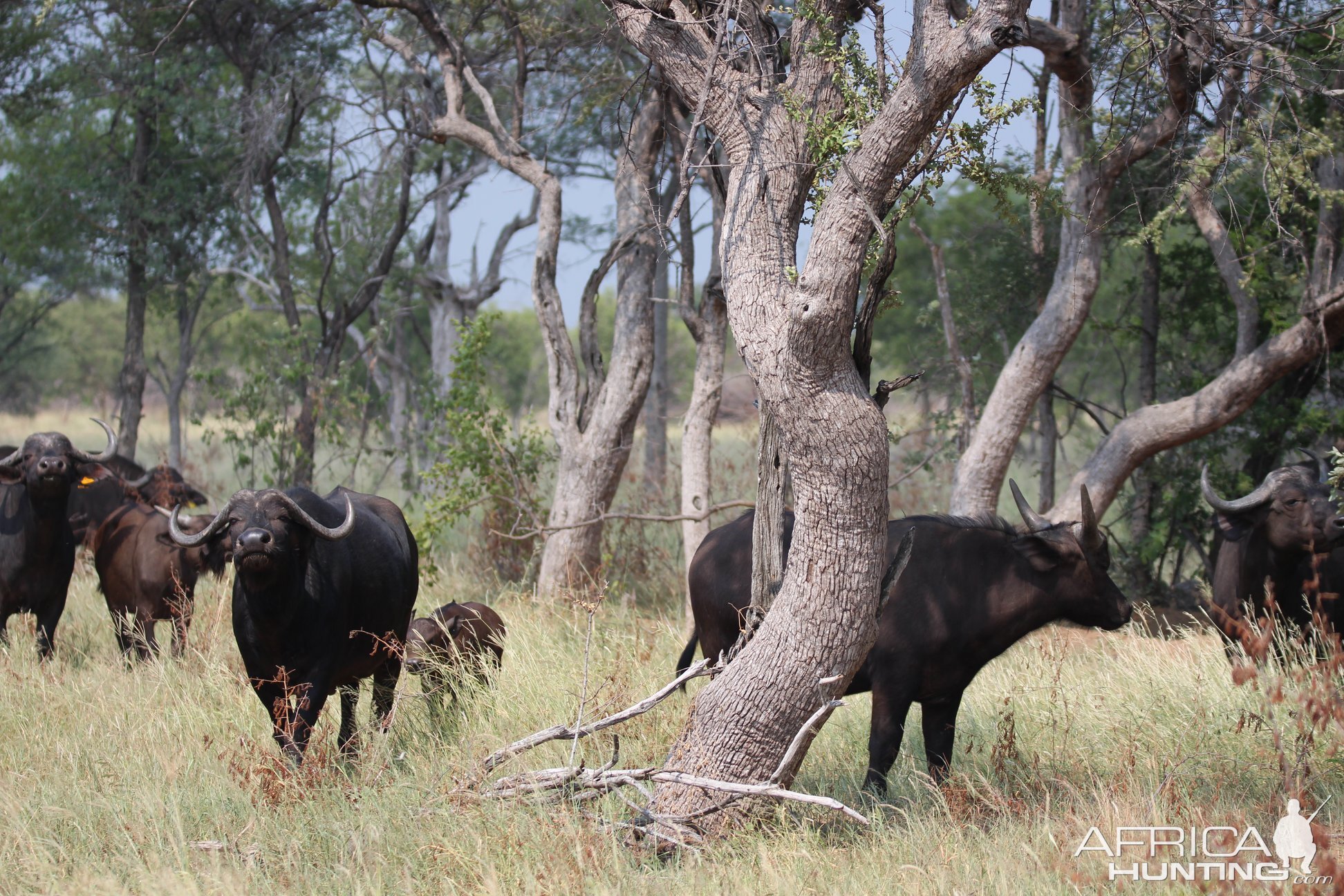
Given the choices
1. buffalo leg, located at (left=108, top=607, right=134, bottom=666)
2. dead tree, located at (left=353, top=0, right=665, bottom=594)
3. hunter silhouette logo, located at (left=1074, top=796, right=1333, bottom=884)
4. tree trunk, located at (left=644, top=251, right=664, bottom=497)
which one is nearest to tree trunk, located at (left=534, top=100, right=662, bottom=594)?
dead tree, located at (left=353, top=0, right=665, bottom=594)

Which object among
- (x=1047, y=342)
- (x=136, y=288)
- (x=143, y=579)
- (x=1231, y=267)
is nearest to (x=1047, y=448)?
(x=1231, y=267)

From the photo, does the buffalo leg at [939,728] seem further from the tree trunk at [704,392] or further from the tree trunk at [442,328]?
the tree trunk at [442,328]

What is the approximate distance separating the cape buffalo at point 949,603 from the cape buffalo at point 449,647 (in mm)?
1476

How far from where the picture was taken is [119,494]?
11070 mm

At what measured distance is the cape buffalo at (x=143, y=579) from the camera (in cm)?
811

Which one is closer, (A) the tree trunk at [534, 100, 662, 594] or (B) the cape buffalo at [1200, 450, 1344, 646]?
(B) the cape buffalo at [1200, 450, 1344, 646]

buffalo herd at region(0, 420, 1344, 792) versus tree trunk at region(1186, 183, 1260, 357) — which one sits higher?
tree trunk at region(1186, 183, 1260, 357)

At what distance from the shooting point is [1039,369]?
28.9 feet

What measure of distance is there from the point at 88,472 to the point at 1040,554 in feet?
22.9

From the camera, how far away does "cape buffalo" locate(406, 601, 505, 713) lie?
6711 mm

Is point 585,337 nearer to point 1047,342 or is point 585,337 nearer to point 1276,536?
point 1047,342

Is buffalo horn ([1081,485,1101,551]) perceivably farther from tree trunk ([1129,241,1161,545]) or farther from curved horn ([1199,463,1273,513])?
tree trunk ([1129,241,1161,545])

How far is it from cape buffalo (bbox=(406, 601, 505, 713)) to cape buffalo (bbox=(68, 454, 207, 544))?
184 inches

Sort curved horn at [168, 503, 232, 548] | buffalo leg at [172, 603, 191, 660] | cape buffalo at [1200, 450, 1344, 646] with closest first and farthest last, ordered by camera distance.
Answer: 1. curved horn at [168, 503, 232, 548]
2. cape buffalo at [1200, 450, 1344, 646]
3. buffalo leg at [172, 603, 191, 660]
